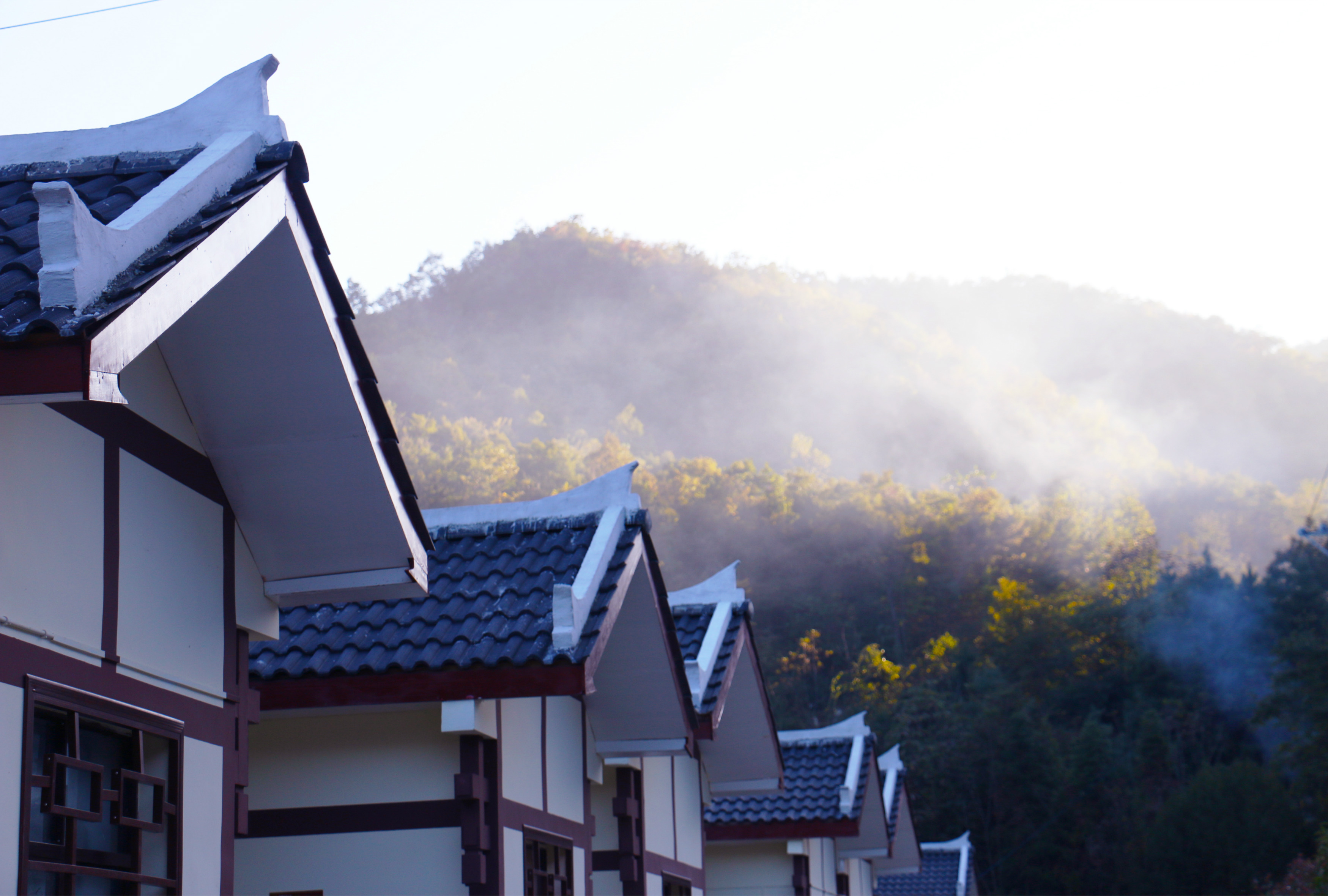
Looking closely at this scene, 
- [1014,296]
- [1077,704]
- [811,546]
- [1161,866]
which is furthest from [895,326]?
[1161,866]

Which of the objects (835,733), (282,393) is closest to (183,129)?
(282,393)

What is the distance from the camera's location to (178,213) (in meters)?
3.79

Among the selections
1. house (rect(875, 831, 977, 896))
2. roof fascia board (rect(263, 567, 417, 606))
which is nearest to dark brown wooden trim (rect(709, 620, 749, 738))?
roof fascia board (rect(263, 567, 417, 606))

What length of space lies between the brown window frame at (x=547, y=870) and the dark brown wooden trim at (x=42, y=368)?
576cm

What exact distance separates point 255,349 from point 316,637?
3200mm

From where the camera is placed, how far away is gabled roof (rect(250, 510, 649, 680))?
7.38 m

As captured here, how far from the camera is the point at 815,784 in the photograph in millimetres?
16531

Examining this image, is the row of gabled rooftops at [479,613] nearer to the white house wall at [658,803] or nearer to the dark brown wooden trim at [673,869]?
the white house wall at [658,803]

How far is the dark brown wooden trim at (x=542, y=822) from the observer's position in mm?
8055

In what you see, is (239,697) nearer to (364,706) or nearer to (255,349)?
(255,349)

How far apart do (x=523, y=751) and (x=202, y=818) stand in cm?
342

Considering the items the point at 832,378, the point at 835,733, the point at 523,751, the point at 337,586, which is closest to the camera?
the point at 337,586

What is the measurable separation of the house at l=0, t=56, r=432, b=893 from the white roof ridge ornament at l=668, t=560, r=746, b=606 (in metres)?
7.00

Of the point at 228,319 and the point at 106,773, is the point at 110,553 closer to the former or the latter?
the point at 106,773
